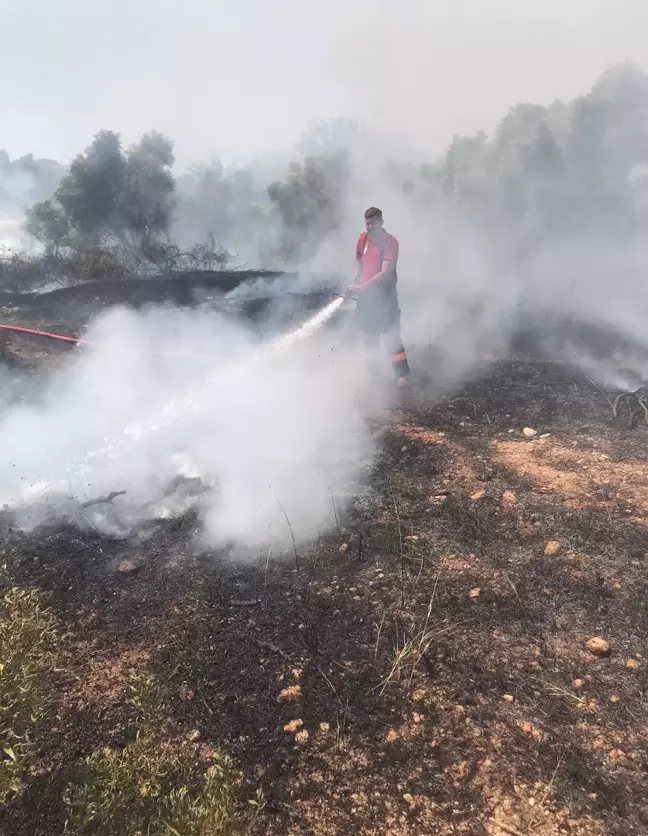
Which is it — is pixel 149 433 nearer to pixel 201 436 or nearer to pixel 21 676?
pixel 201 436

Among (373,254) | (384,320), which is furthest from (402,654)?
(373,254)

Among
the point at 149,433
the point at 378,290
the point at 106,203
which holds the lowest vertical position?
the point at 149,433

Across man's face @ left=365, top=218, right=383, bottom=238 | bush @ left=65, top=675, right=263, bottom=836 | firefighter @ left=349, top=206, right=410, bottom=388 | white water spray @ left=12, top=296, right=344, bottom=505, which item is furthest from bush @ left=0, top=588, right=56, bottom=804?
man's face @ left=365, top=218, right=383, bottom=238

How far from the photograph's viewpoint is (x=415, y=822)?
6.01 ft

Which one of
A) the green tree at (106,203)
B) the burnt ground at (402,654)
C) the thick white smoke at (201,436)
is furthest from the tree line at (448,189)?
the burnt ground at (402,654)

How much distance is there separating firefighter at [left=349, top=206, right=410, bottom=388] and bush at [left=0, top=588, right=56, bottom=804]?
4717mm

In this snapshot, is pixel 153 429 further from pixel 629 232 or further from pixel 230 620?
pixel 629 232

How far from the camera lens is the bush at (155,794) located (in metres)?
1.81

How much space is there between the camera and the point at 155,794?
194cm

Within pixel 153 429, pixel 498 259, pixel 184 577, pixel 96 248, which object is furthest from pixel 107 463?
pixel 498 259

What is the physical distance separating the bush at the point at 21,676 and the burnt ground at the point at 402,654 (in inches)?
3.3

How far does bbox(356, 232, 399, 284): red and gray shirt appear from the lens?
6.12 m

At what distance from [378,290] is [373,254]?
0.43 meters

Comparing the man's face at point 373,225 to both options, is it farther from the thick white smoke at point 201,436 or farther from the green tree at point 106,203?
the green tree at point 106,203
